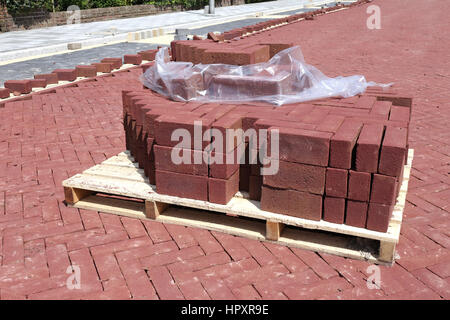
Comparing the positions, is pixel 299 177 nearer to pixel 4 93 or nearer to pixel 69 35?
pixel 4 93

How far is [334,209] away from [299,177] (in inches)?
14.2

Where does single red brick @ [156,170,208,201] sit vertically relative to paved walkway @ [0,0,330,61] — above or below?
below

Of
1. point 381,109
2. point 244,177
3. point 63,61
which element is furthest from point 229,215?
point 63,61

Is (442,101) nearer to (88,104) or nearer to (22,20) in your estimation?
(88,104)

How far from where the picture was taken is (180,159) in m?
3.82

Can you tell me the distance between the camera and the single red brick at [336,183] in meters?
3.38

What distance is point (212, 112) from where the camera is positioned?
4055 mm

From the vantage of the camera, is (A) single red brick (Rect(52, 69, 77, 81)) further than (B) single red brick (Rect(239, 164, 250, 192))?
Yes

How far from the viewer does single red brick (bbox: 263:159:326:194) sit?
135 inches

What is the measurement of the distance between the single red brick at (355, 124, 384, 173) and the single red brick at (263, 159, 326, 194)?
10.8 inches

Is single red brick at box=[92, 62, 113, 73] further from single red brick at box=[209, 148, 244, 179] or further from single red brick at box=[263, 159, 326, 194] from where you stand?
single red brick at box=[263, 159, 326, 194]

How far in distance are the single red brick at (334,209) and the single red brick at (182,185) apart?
978 millimetres

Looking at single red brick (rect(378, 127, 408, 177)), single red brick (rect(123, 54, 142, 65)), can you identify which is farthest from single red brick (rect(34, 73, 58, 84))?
single red brick (rect(378, 127, 408, 177))

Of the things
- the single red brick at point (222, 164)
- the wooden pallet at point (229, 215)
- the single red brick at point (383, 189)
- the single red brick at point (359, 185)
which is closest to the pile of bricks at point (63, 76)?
the wooden pallet at point (229, 215)
